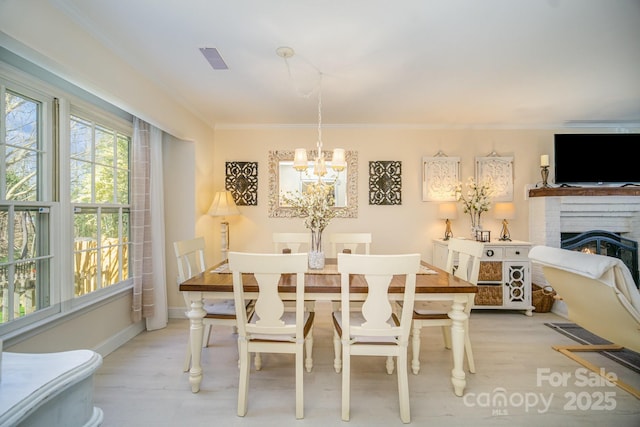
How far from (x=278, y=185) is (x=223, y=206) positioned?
800mm

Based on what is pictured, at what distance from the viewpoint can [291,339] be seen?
1.82 meters

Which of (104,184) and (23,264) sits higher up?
(104,184)

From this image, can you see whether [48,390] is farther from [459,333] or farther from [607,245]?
[607,245]

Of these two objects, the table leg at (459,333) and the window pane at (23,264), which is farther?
the table leg at (459,333)

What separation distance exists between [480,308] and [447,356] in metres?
1.27

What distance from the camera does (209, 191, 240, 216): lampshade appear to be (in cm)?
348

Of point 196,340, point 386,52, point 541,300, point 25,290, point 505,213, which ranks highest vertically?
point 386,52

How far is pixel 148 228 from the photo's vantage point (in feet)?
9.67

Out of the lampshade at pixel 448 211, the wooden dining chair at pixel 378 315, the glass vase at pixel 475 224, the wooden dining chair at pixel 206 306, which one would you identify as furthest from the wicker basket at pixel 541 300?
the wooden dining chair at pixel 206 306

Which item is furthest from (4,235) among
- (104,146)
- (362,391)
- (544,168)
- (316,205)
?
(544,168)

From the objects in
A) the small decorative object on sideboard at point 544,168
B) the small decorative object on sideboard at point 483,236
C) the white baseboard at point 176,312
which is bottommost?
the white baseboard at point 176,312

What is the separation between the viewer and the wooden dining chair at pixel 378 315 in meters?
→ 1.62

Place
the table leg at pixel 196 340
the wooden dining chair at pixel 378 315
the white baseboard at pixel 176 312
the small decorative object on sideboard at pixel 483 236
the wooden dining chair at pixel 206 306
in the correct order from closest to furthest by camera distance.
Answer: the wooden dining chair at pixel 378 315 < the table leg at pixel 196 340 < the wooden dining chair at pixel 206 306 < the white baseboard at pixel 176 312 < the small decorative object on sideboard at pixel 483 236

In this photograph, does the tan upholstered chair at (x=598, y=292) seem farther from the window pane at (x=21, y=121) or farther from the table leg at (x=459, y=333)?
the window pane at (x=21, y=121)
